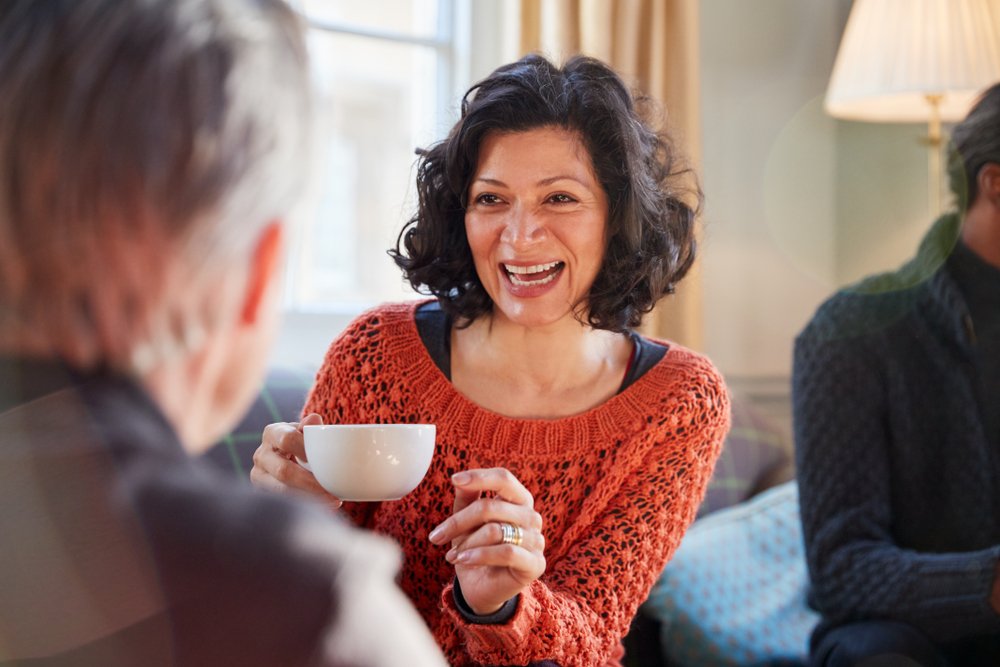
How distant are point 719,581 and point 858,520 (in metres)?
0.42

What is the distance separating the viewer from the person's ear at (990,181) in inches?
71.6

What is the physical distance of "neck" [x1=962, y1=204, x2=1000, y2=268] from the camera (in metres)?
1.82

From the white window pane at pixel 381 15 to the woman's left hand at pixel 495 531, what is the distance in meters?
1.76

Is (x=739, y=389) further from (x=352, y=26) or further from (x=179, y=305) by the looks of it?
(x=179, y=305)

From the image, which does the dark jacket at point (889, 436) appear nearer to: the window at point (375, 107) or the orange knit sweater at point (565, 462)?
the orange knit sweater at point (565, 462)

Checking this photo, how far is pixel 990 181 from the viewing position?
1826 mm

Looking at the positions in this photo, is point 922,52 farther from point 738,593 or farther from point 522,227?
point 522,227

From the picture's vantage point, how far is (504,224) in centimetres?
152

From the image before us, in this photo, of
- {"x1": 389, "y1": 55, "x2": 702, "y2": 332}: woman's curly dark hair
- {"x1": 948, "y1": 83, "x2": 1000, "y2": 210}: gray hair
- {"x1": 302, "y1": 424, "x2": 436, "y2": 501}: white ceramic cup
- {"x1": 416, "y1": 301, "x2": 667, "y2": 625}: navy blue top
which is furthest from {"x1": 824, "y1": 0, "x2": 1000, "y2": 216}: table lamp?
{"x1": 302, "y1": 424, "x2": 436, "y2": 501}: white ceramic cup

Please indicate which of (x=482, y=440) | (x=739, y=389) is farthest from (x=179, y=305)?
(x=739, y=389)

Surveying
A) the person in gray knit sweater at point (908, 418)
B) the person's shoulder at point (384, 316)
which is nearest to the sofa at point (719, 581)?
the person in gray knit sweater at point (908, 418)

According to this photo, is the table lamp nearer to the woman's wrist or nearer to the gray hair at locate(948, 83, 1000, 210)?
the gray hair at locate(948, 83, 1000, 210)

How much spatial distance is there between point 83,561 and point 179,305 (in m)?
0.12

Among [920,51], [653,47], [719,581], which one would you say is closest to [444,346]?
[719,581]
